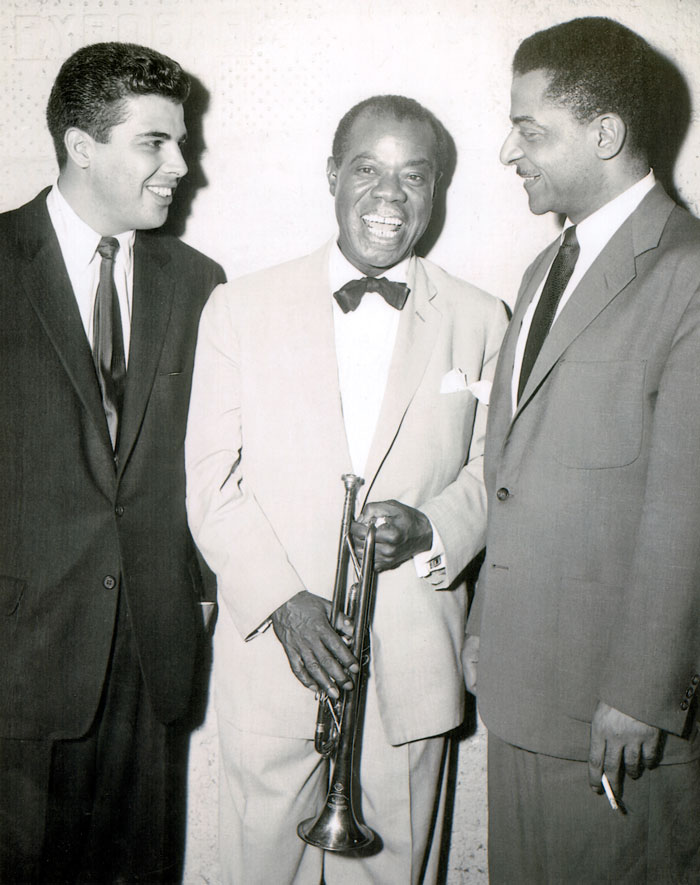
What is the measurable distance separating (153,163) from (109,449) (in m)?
1.02

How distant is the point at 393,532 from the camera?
2.47m

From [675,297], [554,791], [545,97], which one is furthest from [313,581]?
[545,97]

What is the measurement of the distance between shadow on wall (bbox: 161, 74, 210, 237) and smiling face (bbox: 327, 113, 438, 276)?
79 cm

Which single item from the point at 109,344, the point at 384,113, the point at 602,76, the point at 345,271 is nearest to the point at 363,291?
the point at 345,271

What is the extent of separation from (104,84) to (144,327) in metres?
0.83

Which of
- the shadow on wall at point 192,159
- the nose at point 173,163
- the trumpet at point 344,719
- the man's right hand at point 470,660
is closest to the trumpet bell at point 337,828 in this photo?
the trumpet at point 344,719

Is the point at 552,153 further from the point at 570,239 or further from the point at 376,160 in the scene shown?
the point at 376,160

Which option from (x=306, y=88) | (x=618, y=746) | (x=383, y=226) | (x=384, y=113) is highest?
(x=306, y=88)

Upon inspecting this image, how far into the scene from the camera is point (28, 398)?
8.36ft

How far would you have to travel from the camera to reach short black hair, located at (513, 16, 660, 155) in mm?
2346

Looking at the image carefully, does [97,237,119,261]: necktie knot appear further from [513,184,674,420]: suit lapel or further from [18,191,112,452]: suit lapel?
[513,184,674,420]: suit lapel

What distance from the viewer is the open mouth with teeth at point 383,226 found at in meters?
2.67

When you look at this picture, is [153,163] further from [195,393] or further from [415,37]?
[415,37]

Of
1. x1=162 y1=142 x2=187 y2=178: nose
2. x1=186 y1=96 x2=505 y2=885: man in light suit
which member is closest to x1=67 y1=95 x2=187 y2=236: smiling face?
x1=162 y1=142 x2=187 y2=178: nose
